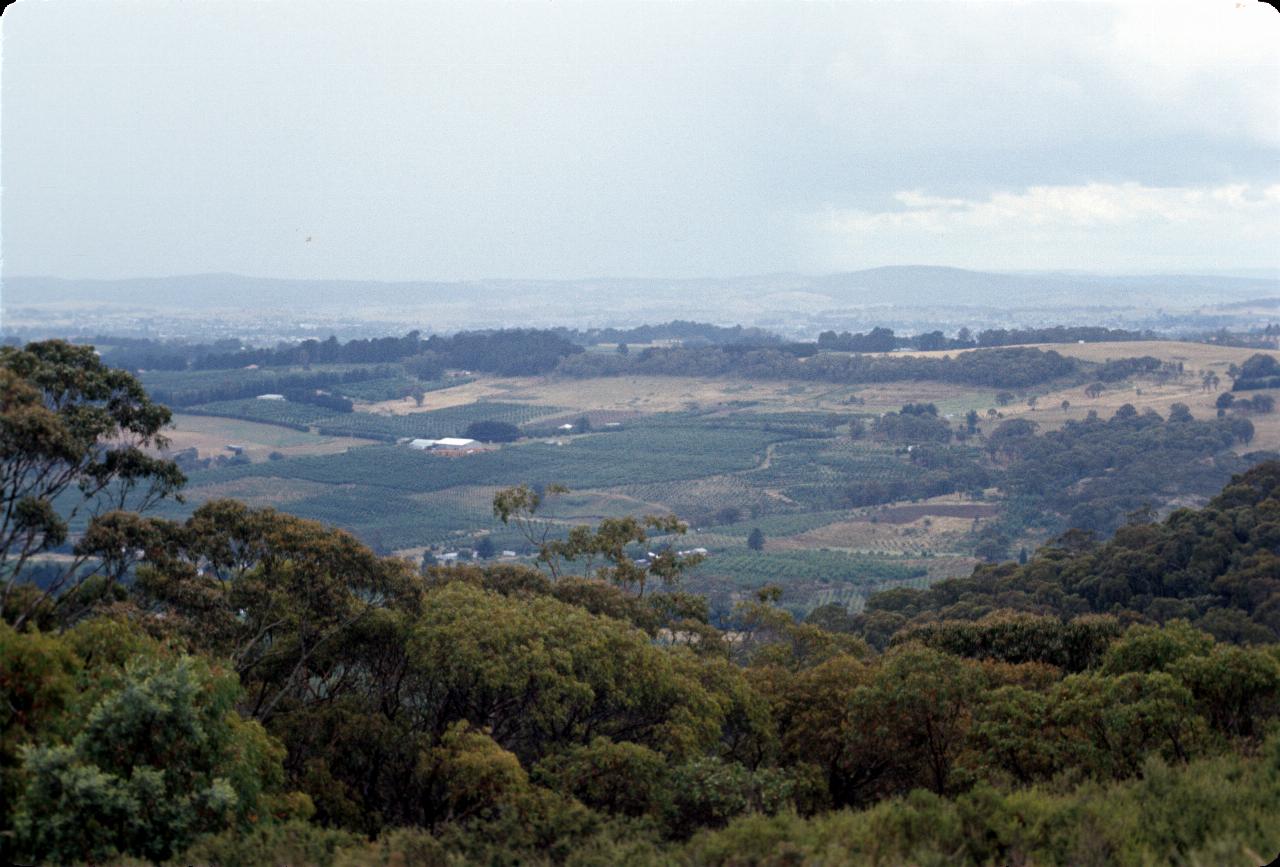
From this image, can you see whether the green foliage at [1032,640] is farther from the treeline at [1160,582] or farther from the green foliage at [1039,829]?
the green foliage at [1039,829]

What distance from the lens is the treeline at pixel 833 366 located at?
91.6 metres

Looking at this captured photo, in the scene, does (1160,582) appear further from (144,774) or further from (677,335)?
(677,335)

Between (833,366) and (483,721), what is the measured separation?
290 ft

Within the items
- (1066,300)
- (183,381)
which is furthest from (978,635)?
(1066,300)

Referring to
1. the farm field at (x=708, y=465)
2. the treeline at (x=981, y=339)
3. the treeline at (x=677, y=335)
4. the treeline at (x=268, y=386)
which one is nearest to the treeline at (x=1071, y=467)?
the farm field at (x=708, y=465)

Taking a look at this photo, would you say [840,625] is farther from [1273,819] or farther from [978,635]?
[1273,819]

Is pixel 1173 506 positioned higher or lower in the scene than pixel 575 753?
lower

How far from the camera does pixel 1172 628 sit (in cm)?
1573

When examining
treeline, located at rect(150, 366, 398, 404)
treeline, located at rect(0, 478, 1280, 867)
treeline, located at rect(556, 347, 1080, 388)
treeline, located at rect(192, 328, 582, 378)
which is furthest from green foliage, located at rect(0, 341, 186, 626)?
treeline, located at rect(192, 328, 582, 378)

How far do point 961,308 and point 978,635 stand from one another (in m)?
179

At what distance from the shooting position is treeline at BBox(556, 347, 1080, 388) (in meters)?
91.6

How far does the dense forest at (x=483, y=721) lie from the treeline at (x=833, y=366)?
2979 inches

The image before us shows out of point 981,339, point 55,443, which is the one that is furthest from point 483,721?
point 981,339

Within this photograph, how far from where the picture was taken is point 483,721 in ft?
51.8
